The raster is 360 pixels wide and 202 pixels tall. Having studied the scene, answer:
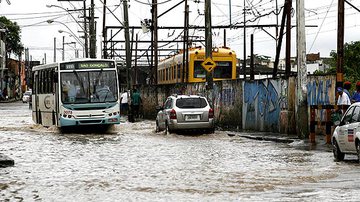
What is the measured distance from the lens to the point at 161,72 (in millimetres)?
58656

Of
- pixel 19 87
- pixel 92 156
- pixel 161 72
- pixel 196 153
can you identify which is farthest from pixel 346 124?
pixel 19 87

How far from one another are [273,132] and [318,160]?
12084 millimetres

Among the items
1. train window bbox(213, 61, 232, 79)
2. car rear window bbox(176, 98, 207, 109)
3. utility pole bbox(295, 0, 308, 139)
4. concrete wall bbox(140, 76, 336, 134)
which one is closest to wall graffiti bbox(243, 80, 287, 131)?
concrete wall bbox(140, 76, 336, 134)

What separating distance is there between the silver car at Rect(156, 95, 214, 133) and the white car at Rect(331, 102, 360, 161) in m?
11.9

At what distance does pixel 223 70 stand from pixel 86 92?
1469cm

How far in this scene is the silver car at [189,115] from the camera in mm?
30812

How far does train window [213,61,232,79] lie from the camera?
4600 cm

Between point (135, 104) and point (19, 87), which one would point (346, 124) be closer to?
point (135, 104)

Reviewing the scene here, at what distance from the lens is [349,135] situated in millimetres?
17938

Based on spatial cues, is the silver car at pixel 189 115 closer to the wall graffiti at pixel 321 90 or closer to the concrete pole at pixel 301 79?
the wall graffiti at pixel 321 90

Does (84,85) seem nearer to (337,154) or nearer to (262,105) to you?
(262,105)

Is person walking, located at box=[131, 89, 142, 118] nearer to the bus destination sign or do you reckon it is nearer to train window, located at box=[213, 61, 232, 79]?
train window, located at box=[213, 61, 232, 79]

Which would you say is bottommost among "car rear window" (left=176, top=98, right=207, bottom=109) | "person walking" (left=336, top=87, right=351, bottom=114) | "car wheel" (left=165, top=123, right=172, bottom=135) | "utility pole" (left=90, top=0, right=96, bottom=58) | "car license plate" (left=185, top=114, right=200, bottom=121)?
"car wheel" (left=165, top=123, right=172, bottom=135)

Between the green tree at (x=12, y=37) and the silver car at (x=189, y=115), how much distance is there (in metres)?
106
